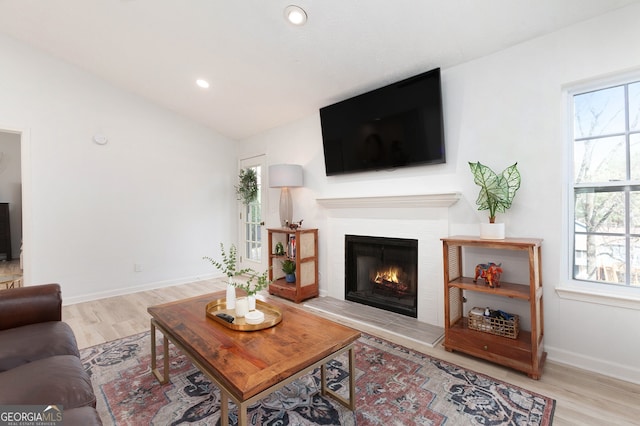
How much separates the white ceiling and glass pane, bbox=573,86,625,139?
20.7 inches

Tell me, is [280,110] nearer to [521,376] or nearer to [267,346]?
[267,346]

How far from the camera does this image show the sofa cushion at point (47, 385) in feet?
3.72

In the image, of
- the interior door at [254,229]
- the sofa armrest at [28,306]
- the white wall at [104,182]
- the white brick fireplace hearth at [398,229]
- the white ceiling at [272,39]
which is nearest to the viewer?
the sofa armrest at [28,306]

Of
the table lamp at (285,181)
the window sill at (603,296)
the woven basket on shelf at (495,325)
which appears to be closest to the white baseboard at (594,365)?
the woven basket on shelf at (495,325)

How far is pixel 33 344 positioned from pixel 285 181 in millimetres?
2749

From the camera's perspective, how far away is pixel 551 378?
1.97 meters

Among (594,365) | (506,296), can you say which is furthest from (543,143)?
(594,365)

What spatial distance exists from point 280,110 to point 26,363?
334cm

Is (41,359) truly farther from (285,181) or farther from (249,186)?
(249,186)

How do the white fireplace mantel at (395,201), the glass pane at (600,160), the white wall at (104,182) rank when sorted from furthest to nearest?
the white wall at (104,182) < the white fireplace mantel at (395,201) < the glass pane at (600,160)

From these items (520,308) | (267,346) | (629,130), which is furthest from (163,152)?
(629,130)

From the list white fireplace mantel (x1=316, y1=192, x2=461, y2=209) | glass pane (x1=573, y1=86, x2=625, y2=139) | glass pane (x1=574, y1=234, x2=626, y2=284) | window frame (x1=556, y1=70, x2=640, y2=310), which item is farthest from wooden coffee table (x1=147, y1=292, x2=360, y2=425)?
glass pane (x1=573, y1=86, x2=625, y2=139)

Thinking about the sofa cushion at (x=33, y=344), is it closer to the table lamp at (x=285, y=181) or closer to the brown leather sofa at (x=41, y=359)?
the brown leather sofa at (x=41, y=359)

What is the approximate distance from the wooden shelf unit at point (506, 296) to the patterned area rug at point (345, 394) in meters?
0.20
